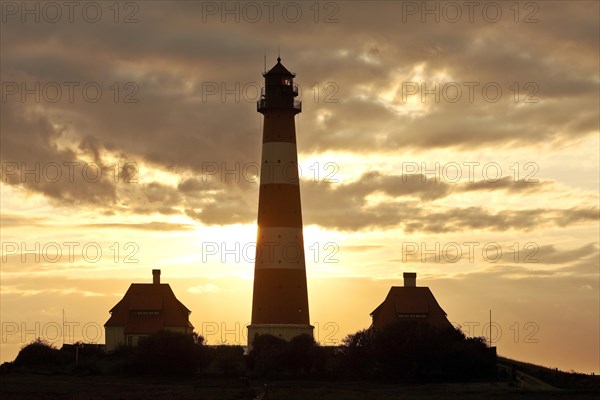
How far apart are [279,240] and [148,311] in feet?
67.3

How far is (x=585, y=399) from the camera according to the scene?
75000mm

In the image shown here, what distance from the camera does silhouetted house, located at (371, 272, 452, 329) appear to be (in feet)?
364

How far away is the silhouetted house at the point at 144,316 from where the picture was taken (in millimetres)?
113312

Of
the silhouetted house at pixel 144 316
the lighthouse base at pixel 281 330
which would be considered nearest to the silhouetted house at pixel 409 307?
the lighthouse base at pixel 281 330

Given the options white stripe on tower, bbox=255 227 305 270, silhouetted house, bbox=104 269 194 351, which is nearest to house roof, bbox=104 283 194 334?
silhouetted house, bbox=104 269 194 351

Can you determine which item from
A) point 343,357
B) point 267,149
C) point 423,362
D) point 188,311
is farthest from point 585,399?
point 188,311

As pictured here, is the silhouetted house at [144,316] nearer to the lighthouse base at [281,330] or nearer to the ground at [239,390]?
the lighthouse base at [281,330]

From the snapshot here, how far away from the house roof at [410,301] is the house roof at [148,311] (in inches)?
664

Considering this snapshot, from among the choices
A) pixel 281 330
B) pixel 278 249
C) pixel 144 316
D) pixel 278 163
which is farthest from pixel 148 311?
pixel 278 163

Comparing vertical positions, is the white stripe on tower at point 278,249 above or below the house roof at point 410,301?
above

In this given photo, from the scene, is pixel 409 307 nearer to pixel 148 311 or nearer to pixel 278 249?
pixel 278 249

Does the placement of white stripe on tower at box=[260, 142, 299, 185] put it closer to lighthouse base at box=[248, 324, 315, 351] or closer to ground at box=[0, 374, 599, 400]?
lighthouse base at box=[248, 324, 315, 351]

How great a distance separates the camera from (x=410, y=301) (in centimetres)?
11194

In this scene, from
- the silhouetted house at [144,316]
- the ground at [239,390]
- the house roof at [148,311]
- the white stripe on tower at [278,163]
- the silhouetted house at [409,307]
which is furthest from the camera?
the house roof at [148,311]
